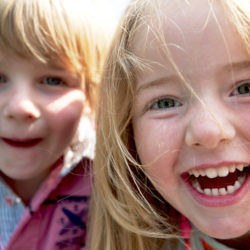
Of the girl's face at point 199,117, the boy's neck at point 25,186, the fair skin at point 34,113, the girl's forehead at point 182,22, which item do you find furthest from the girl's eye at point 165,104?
the boy's neck at point 25,186

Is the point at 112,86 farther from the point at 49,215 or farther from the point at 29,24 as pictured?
the point at 49,215

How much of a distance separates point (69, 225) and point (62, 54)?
54 centimetres

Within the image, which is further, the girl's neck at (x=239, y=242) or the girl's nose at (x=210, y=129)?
the girl's neck at (x=239, y=242)

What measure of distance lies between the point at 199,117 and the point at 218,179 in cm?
20

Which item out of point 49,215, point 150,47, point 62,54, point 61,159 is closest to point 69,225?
point 49,215

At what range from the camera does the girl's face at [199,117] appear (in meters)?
0.86

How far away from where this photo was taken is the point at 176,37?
34.9 inches

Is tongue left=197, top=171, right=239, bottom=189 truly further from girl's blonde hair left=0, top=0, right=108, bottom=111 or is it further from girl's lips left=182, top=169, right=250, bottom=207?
girl's blonde hair left=0, top=0, right=108, bottom=111

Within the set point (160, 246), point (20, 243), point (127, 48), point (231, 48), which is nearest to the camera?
point (231, 48)

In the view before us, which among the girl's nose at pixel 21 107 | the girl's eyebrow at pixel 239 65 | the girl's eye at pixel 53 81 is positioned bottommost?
the girl's eyebrow at pixel 239 65

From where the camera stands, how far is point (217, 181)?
0.98 m

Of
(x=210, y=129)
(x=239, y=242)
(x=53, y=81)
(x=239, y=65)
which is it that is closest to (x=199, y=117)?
(x=210, y=129)

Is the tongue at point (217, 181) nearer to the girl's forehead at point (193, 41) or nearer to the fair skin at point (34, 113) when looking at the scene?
the girl's forehead at point (193, 41)

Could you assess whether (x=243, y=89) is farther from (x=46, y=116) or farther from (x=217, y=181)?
(x=46, y=116)
